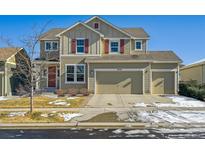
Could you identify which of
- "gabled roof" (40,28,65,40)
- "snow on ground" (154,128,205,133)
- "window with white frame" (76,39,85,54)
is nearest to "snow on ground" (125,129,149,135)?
"snow on ground" (154,128,205,133)

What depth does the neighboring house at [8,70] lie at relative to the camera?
26.5m

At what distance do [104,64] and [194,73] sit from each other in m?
11.0

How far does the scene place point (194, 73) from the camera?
31219 millimetres

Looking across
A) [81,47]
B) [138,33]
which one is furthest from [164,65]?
[81,47]

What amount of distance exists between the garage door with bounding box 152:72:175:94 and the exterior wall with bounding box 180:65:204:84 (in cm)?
321

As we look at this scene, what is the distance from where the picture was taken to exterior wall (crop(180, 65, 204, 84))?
28672 millimetres

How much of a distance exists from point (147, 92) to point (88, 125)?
599 inches

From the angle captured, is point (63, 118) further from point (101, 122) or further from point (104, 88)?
point (104, 88)

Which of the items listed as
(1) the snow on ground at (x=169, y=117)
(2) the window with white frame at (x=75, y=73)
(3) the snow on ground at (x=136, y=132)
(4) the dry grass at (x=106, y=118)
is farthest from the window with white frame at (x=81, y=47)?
(3) the snow on ground at (x=136, y=132)

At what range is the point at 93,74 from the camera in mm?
26547

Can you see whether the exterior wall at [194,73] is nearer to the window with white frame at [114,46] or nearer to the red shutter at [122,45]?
the red shutter at [122,45]

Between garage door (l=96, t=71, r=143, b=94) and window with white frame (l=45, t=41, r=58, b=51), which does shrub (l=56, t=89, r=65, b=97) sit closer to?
garage door (l=96, t=71, r=143, b=94)
